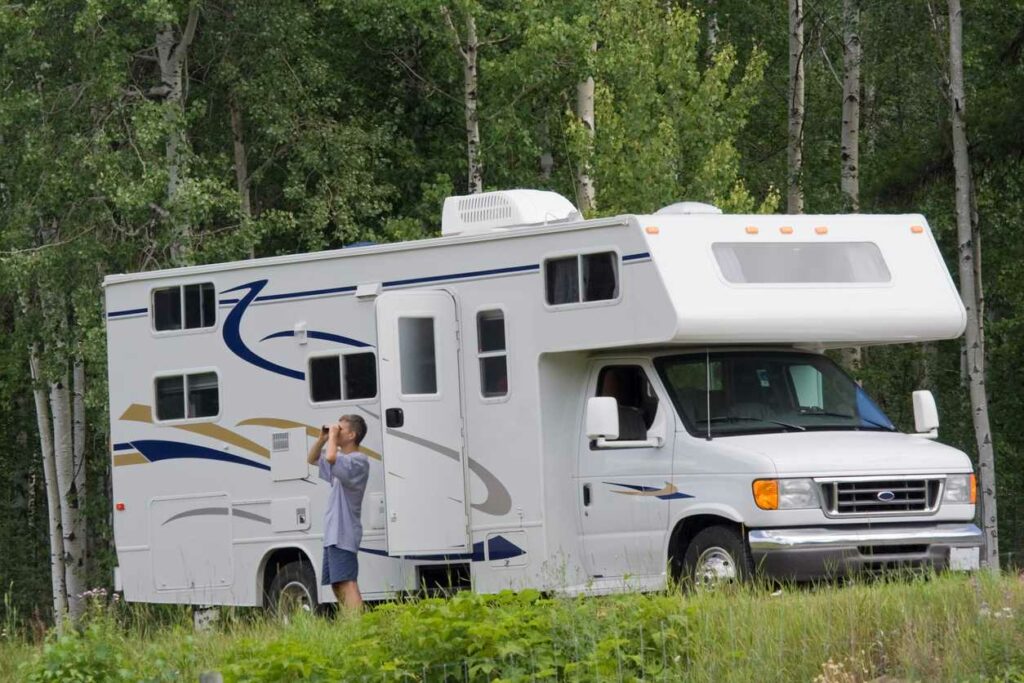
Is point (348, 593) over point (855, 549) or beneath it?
beneath

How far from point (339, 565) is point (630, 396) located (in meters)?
2.69

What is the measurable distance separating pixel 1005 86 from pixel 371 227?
9380 mm

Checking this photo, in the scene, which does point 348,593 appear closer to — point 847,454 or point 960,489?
point 847,454

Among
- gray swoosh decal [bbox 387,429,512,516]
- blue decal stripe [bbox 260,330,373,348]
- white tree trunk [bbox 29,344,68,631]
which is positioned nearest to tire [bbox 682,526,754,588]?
gray swoosh decal [bbox 387,429,512,516]

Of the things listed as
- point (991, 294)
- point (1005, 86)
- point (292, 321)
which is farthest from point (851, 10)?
point (292, 321)

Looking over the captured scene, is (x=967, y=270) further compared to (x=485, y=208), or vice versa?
→ (x=967, y=270)

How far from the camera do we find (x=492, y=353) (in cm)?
1316

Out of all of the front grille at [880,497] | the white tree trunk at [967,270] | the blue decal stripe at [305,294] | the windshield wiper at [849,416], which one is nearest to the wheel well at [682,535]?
the front grille at [880,497]

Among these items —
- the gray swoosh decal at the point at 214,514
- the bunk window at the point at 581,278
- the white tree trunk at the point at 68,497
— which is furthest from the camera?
the white tree trunk at the point at 68,497

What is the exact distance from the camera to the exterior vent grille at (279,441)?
1427cm

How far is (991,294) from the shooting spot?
31.8m

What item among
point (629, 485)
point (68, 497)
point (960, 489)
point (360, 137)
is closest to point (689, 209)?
point (629, 485)

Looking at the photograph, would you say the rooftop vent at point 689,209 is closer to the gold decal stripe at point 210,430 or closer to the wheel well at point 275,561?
the gold decal stripe at point 210,430

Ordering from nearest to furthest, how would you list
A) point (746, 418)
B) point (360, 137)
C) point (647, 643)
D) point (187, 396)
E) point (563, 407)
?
point (647, 643)
point (746, 418)
point (563, 407)
point (187, 396)
point (360, 137)
